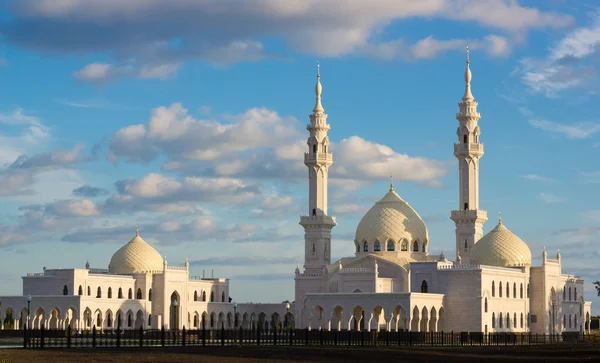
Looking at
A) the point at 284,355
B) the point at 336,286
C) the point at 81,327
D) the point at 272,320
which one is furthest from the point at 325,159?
the point at 284,355

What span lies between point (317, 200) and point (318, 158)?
424cm

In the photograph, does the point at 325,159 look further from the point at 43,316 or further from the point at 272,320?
the point at 43,316

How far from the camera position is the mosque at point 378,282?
9650 centimetres

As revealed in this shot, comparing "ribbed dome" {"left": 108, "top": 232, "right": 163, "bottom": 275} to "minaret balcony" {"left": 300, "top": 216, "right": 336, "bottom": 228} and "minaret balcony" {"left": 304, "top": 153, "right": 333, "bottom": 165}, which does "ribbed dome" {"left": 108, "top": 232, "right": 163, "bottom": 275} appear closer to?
"minaret balcony" {"left": 300, "top": 216, "right": 336, "bottom": 228}

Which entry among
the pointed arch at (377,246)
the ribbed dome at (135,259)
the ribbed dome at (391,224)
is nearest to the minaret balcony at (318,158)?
the ribbed dome at (391,224)

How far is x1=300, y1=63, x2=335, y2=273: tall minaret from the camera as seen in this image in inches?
4257

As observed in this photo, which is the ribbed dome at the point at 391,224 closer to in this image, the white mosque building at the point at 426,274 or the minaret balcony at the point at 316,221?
the white mosque building at the point at 426,274

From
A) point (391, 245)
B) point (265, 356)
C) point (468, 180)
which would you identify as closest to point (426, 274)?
point (391, 245)

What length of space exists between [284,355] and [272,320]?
6676 centimetres

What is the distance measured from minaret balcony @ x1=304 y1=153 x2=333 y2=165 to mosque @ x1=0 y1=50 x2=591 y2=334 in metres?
0.12

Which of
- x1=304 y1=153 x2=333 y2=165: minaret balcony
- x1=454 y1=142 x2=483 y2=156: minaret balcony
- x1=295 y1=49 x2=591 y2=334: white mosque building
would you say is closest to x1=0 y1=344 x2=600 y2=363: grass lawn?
x1=295 y1=49 x2=591 y2=334: white mosque building

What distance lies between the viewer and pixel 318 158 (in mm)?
108875

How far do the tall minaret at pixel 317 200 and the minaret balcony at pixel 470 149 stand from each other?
13066 mm

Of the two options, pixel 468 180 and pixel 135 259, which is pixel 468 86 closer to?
pixel 468 180
